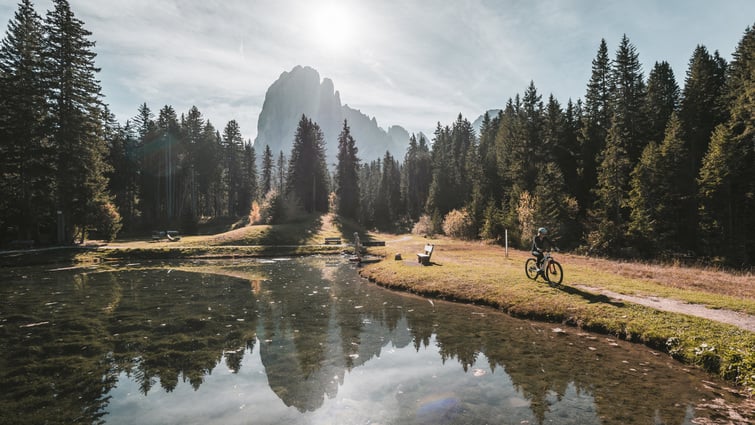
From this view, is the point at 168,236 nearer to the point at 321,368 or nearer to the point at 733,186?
the point at 321,368

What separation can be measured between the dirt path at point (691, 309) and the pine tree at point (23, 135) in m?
52.1

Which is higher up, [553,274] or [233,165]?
[233,165]

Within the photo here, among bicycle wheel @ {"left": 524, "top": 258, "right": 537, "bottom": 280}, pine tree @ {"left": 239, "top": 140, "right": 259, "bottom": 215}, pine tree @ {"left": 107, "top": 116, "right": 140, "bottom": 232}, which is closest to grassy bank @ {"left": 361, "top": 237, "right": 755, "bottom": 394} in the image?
bicycle wheel @ {"left": 524, "top": 258, "right": 537, "bottom": 280}

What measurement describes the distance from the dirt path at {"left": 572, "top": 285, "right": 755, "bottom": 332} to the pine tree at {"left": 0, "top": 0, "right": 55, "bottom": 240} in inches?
2051

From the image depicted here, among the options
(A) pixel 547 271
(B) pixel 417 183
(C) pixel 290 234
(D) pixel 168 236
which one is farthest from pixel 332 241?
Result: (B) pixel 417 183

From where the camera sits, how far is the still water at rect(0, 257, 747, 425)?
741 cm

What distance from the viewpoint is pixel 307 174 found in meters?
77.3

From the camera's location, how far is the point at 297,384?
888cm

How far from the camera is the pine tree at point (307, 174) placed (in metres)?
76.7

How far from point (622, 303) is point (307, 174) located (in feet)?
226

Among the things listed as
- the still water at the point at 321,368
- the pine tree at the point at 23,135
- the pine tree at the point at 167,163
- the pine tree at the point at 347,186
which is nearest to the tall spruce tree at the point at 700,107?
the still water at the point at 321,368

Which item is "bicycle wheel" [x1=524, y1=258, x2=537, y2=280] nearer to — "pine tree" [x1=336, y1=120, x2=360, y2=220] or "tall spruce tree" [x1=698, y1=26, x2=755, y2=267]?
"tall spruce tree" [x1=698, y1=26, x2=755, y2=267]

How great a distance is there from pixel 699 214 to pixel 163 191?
9125 cm

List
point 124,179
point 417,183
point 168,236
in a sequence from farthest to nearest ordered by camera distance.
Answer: point 417,183, point 124,179, point 168,236
